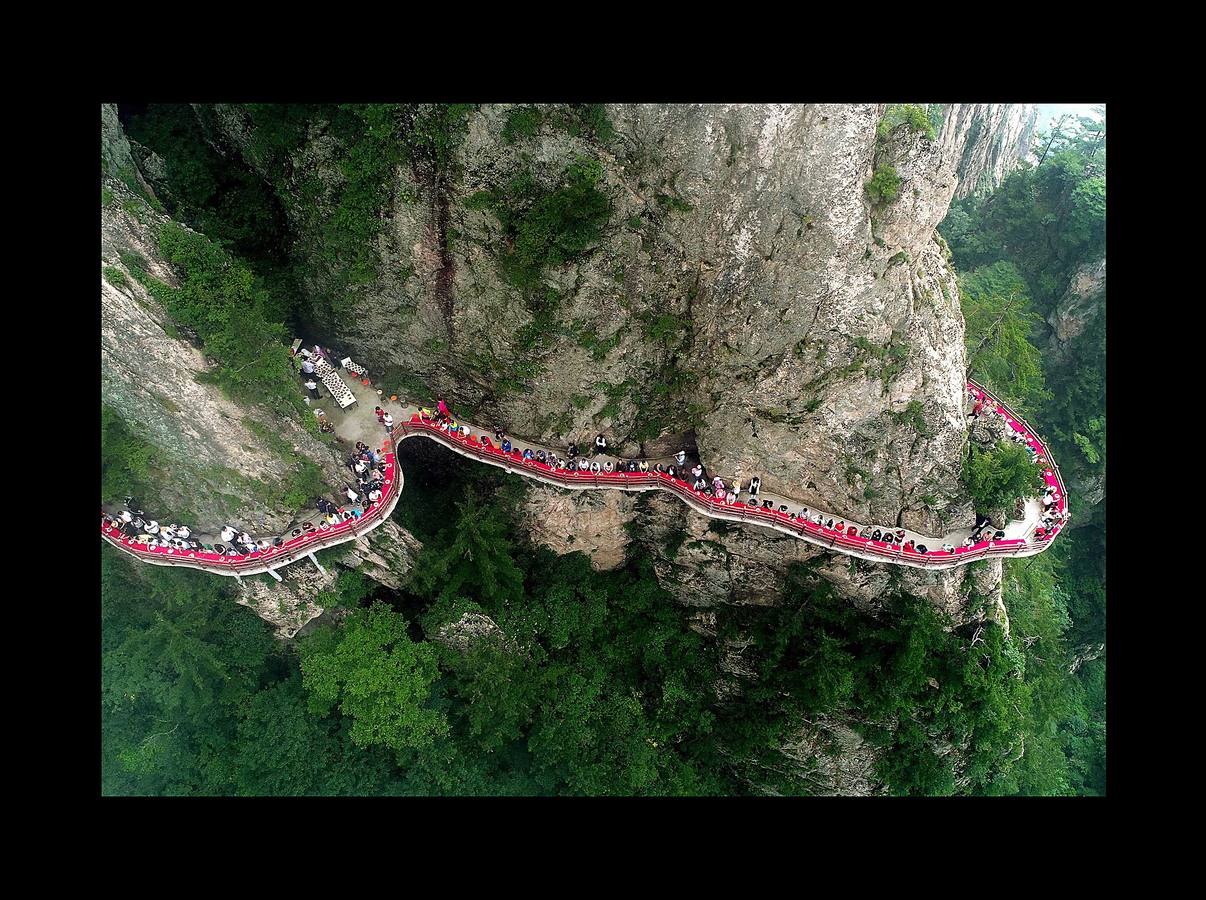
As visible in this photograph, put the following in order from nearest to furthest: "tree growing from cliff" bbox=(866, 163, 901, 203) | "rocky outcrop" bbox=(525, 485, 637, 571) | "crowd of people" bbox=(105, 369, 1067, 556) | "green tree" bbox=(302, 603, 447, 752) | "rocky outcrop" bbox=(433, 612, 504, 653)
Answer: "tree growing from cliff" bbox=(866, 163, 901, 203) → "crowd of people" bbox=(105, 369, 1067, 556) → "green tree" bbox=(302, 603, 447, 752) → "rocky outcrop" bbox=(433, 612, 504, 653) → "rocky outcrop" bbox=(525, 485, 637, 571)

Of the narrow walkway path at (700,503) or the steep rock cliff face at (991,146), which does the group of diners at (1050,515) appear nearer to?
the narrow walkway path at (700,503)

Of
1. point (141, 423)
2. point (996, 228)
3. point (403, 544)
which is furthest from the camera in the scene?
point (996, 228)

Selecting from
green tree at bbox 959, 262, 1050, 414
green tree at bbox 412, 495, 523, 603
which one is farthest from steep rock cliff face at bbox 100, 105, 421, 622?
green tree at bbox 959, 262, 1050, 414

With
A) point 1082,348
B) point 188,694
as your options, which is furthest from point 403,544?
point 1082,348

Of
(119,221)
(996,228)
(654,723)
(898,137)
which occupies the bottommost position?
(654,723)

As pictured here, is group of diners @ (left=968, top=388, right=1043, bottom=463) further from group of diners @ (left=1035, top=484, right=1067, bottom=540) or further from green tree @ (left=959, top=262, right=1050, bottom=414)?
green tree @ (left=959, top=262, right=1050, bottom=414)

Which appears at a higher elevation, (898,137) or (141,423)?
(898,137)

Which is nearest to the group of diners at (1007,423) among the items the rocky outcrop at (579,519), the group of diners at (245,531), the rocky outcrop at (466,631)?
the rocky outcrop at (579,519)

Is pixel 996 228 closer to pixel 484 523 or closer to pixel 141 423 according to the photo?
pixel 484 523
